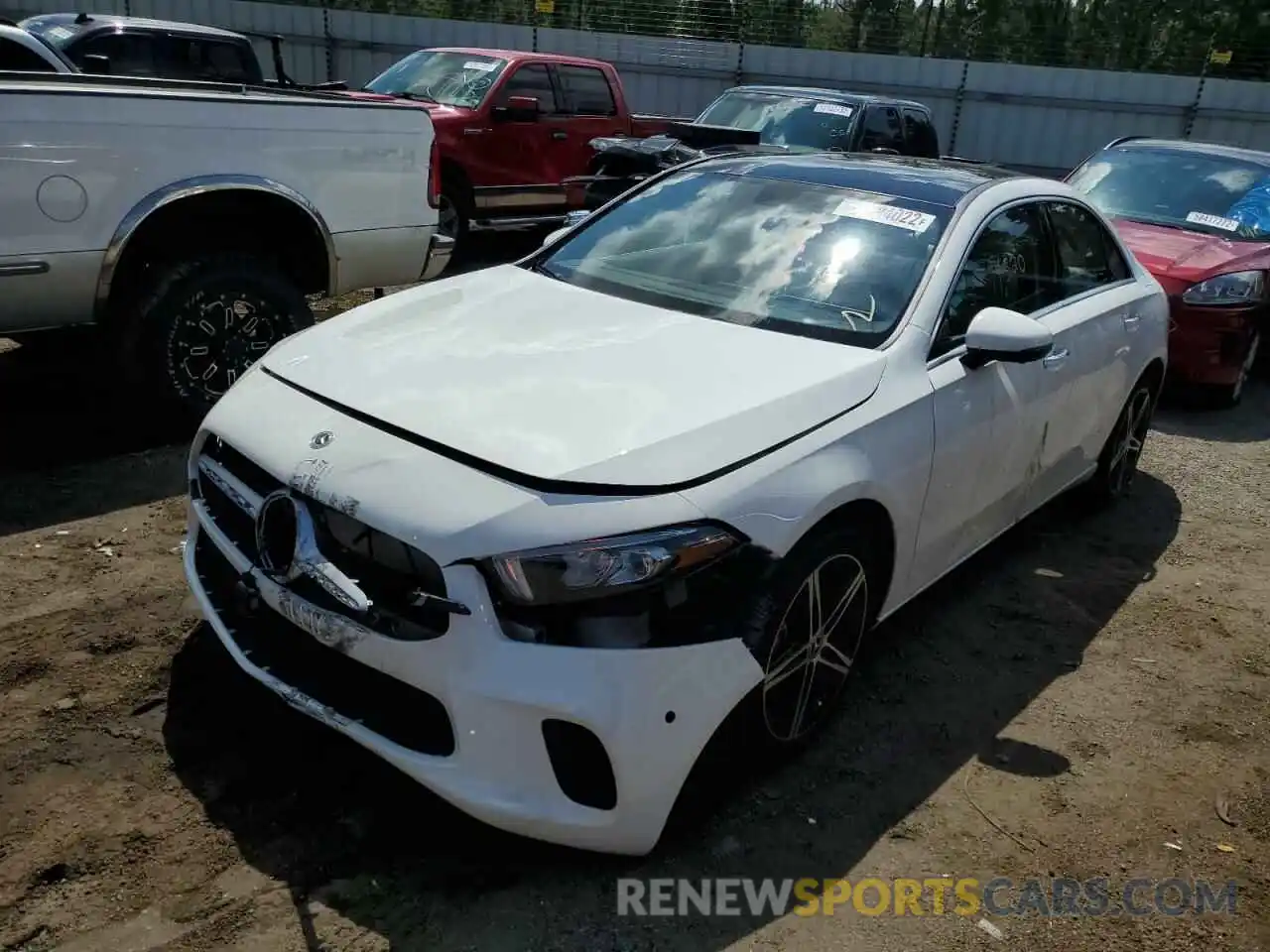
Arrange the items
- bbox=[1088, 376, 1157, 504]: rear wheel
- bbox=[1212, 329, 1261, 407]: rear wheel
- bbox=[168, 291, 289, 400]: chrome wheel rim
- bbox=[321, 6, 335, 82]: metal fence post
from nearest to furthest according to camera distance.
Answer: bbox=[168, 291, 289, 400]: chrome wheel rim
bbox=[1088, 376, 1157, 504]: rear wheel
bbox=[1212, 329, 1261, 407]: rear wheel
bbox=[321, 6, 335, 82]: metal fence post

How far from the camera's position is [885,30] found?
20.1 m

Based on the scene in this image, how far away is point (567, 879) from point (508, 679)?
2.04 feet

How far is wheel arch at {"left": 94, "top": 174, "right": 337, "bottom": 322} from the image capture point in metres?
4.49

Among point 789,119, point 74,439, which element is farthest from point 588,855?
point 789,119

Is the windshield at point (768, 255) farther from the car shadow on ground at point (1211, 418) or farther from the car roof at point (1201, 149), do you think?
the car roof at point (1201, 149)

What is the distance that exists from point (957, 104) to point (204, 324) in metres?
16.5

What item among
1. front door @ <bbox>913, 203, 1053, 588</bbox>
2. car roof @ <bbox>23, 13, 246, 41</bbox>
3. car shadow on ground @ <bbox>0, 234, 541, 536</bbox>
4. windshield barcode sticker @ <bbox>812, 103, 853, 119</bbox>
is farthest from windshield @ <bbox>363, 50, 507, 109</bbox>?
front door @ <bbox>913, 203, 1053, 588</bbox>

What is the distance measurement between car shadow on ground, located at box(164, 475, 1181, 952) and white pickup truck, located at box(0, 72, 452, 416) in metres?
1.89

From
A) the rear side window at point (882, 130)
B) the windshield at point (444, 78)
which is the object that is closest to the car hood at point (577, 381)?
the windshield at point (444, 78)

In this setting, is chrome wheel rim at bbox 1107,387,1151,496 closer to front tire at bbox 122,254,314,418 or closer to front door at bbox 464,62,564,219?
front tire at bbox 122,254,314,418

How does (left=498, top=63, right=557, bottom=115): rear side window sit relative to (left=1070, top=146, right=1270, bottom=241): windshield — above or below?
above

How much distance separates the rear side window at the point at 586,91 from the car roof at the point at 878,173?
22.5ft

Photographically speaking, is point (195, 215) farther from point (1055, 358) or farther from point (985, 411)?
point (1055, 358)

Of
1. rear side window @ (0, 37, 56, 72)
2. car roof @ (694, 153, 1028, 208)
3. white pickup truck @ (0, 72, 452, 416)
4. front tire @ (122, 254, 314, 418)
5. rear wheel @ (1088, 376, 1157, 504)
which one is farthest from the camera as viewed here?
rear side window @ (0, 37, 56, 72)
